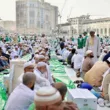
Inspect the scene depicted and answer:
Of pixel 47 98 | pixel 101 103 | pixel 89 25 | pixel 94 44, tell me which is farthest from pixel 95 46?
pixel 89 25

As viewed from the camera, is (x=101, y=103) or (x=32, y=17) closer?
(x=101, y=103)

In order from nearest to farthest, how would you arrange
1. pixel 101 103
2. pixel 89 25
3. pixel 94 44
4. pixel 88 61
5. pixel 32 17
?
pixel 101 103
pixel 88 61
pixel 94 44
pixel 32 17
pixel 89 25

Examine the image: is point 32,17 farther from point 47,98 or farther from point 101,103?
point 47,98

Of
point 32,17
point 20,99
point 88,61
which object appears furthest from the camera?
point 32,17

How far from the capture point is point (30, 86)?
2.64 m

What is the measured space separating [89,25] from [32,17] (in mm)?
11578

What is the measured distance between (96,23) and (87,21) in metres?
1.88

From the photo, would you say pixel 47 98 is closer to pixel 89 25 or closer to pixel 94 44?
pixel 94 44

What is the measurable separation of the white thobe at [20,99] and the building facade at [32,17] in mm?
56257

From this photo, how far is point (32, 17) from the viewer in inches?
2352

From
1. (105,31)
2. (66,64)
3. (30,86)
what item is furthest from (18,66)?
(105,31)

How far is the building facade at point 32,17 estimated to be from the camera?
58.8 m

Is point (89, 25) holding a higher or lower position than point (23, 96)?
higher

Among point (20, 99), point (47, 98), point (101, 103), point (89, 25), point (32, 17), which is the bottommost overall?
point (101, 103)
